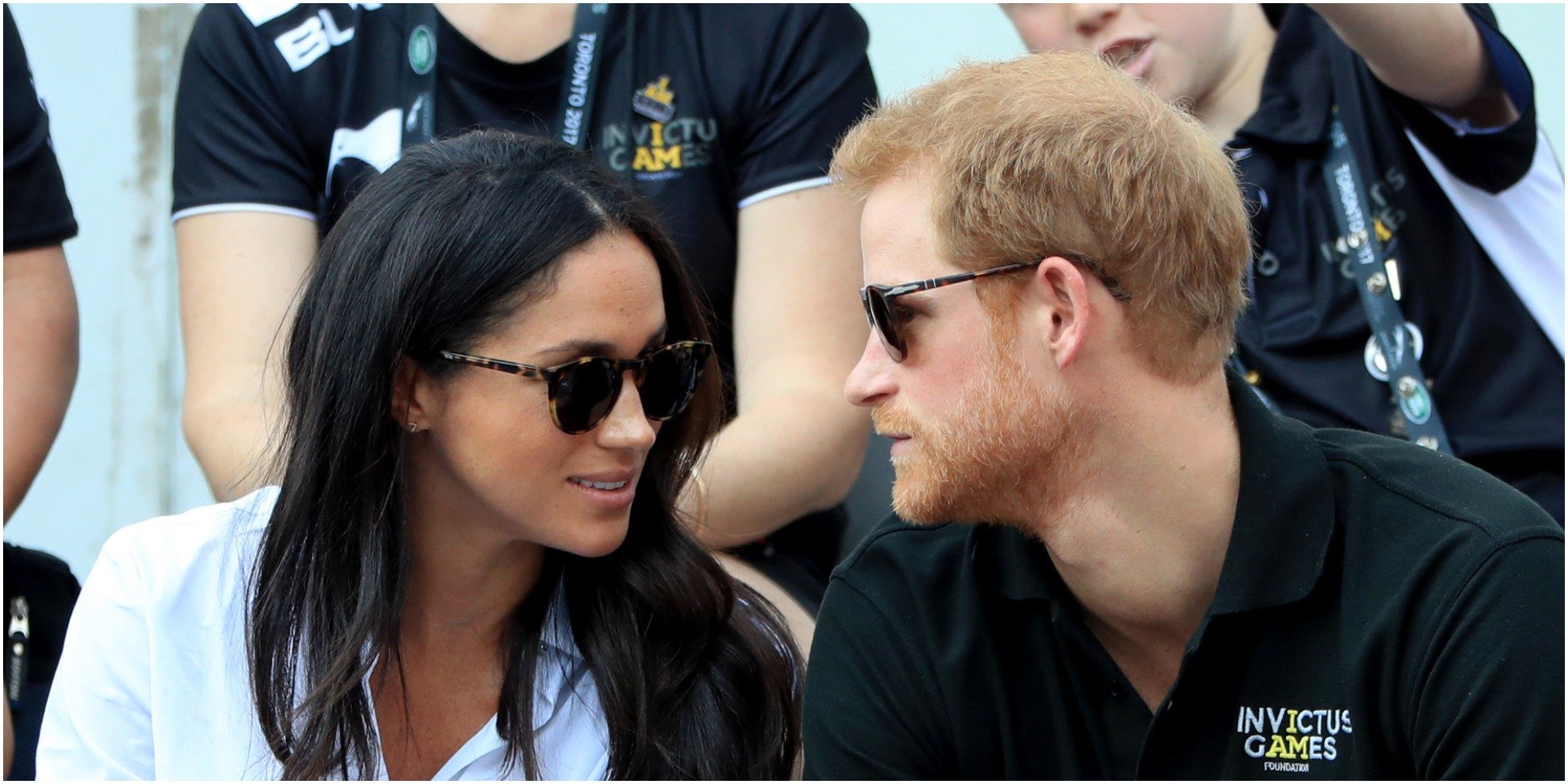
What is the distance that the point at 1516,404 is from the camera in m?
2.53

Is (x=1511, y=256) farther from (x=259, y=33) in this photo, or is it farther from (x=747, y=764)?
(x=259, y=33)

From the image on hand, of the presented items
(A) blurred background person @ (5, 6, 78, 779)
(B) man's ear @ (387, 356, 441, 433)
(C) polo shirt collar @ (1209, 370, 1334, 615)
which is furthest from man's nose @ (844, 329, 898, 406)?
(A) blurred background person @ (5, 6, 78, 779)

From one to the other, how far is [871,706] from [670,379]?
51 centimetres

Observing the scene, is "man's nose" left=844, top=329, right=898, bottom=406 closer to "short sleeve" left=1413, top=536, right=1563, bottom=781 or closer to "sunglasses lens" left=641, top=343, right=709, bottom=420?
"sunglasses lens" left=641, top=343, right=709, bottom=420

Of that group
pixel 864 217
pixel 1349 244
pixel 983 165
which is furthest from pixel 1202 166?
pixel 1349 244

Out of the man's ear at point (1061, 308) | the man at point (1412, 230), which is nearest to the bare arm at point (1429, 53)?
the man at point (1412, 230)

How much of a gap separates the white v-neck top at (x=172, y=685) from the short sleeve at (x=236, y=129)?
0.75m

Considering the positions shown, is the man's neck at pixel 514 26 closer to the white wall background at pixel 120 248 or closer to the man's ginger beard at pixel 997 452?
the white wall background at pixel 120 248

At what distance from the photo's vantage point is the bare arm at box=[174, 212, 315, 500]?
2424 millimetres

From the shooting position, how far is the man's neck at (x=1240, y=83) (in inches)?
111

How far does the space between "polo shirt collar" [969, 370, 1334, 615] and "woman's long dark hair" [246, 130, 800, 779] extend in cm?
43

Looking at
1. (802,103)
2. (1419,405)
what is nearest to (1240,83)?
(1419,405)

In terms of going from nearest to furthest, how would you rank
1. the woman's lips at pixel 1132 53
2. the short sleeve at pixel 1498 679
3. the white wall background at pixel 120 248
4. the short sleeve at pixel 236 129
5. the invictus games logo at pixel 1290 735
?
the short sleeve at pixel 1498 679 < the invictus games logo at pixel 1290 735 < the short sleeve at pixel 236 129 < the woman's lips at pixel 1132 53 < the white wall background at pixel 120 248

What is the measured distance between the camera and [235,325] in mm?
2531
